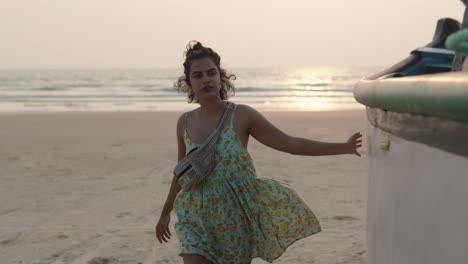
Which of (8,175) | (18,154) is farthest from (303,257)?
(18,154)

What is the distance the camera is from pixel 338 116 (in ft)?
55.2

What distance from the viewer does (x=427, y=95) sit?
161 cm

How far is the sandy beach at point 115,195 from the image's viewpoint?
4.70m

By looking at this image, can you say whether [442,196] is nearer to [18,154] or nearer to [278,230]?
[278,230]

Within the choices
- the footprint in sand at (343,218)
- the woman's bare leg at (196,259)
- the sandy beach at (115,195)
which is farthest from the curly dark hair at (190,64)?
the footprint in sand at (343,218)

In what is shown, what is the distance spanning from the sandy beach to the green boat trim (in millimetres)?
2430

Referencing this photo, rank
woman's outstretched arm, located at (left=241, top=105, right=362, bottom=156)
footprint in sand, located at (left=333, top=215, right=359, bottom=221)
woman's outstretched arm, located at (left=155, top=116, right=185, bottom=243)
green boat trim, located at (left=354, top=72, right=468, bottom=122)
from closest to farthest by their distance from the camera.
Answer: green boat trim, located at (left=354, top=72, right=468, bottom=122) → woman's outstretched arm, located at (left=241, top=105, right=362, bottom=156) → woman's outstretched arm, located at (left=155, top=116, right=185, bottom=243) → footprint in sand, located at (left=333, top=215, right=359, bottom=221)

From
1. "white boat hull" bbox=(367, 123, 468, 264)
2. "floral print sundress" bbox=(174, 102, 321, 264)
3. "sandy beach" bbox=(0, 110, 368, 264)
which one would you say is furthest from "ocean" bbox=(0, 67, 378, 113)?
"white boat hull" bbox=(367, 123, 468, 264)

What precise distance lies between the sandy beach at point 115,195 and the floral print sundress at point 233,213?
62.6 inches

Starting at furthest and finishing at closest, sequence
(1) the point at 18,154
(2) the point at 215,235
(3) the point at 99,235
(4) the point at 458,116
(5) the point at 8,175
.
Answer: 1. (1) the point at 18,154
2. (5) the point at 8,175
3. (3) the point at 99,235
4. (2) the point at 215,235
5. (4) the point at 458,116

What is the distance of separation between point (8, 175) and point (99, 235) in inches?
128

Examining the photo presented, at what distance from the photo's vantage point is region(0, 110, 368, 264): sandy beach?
4704 millimetres

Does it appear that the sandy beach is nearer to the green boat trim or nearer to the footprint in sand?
the footprint in sand

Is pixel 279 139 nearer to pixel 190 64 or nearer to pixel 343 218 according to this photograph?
pixel 190 64
